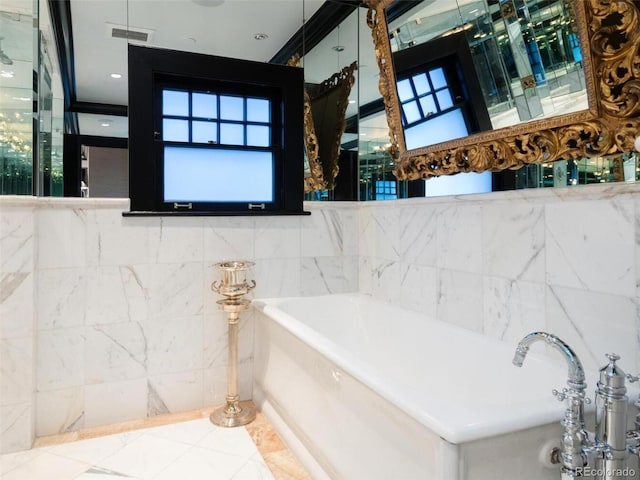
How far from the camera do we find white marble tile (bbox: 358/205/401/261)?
276 cm

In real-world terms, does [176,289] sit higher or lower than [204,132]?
lower

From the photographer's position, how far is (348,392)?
1.61 metres

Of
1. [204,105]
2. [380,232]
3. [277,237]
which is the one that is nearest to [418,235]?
[380,232]

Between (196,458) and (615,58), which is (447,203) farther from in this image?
(196,458)

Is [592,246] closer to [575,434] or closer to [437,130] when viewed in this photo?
[575,434]

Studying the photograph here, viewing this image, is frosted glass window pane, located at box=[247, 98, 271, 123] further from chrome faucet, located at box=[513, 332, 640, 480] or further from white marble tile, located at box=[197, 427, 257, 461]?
chrome faucet, located at box=[513, 332, 640, 480]

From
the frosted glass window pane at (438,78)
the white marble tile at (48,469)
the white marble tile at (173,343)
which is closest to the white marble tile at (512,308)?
the frosted glass window pane at (438,78)

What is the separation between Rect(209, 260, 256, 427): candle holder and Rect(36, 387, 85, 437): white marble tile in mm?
728

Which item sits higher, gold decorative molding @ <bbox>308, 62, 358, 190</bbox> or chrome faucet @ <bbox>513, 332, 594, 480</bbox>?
gold decorative molding @ <bbox>308, 62, 358, 190</bbox>

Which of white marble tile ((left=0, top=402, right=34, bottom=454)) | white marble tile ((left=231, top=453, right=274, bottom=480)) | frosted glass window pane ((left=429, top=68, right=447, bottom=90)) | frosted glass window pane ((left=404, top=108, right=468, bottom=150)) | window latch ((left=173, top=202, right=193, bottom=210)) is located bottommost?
white marble tile ((left=231, top=453, right=274, bottom=480))

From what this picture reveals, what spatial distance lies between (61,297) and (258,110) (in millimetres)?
1642

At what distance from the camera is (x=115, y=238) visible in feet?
8.24

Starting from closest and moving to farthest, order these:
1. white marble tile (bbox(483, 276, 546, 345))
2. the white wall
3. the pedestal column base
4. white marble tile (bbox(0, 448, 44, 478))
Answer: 1. the white wall
2. white marble tile (bbox(483, 276, 546, 345))
3. white marble tile (bbox(0, 448, 44, 478))
4. the pedestal column base

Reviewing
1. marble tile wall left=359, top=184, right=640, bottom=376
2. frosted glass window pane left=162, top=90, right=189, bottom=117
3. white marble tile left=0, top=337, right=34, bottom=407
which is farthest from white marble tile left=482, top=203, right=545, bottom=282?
white marble tile left=0, top=337, right=34, bottom=407
